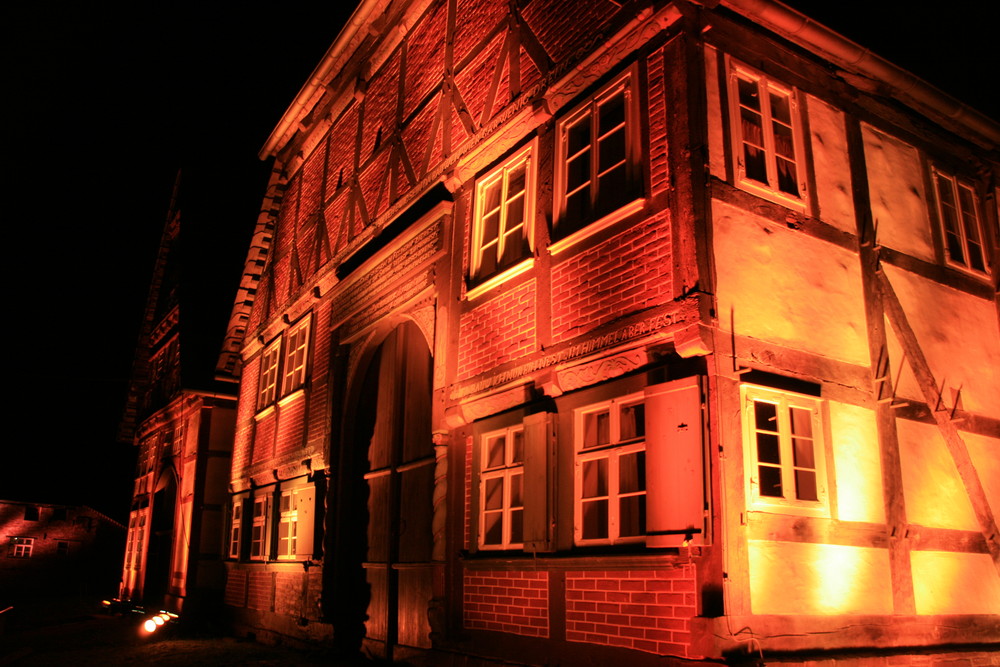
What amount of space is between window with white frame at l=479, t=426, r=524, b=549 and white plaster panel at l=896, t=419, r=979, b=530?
329 centimetres

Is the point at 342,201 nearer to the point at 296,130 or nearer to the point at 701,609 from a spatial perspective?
the point at 296,130

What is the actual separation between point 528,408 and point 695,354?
2.03 metres

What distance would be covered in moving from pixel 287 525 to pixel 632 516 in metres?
8.70

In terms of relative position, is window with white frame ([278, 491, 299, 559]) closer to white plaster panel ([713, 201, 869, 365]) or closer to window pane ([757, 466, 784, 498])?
window pane ([757, 466, 784, 498])

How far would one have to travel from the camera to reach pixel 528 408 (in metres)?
7.19

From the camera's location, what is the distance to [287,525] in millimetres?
13219

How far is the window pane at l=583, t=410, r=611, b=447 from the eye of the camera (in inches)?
254

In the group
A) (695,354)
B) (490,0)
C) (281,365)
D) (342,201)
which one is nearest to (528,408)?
(695,354)

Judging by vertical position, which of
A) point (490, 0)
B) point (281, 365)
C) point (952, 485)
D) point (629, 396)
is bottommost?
point (952, 485)

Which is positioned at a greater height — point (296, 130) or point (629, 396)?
point (296, 130)

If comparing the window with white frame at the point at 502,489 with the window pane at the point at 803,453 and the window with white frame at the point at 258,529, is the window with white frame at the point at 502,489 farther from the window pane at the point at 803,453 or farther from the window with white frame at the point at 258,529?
the window with white frame at the point at 258,529

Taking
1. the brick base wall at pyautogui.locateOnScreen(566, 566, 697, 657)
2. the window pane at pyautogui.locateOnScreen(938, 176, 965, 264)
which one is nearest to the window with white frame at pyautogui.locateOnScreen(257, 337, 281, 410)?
the brick base wall at pyautogui.locateOnScreen(566, 566, 697, 657)

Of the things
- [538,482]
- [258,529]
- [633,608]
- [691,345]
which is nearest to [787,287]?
[691,345]

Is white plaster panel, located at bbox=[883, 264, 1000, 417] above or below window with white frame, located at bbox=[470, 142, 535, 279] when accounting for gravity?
below
